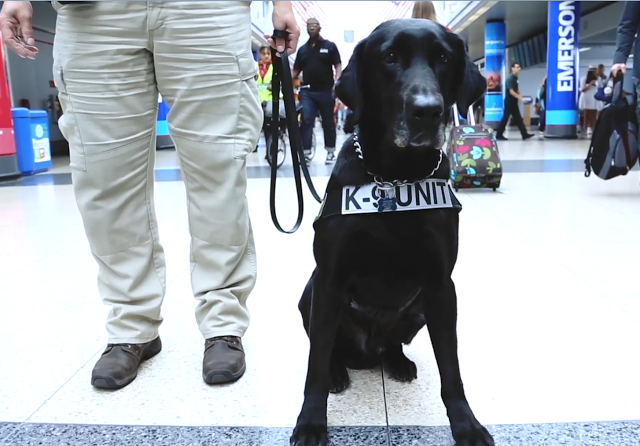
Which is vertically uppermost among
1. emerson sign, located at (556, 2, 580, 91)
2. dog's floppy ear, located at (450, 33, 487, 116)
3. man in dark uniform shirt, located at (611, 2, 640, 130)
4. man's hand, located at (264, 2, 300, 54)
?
emerson sign, located at (556, 2, 580, 91)

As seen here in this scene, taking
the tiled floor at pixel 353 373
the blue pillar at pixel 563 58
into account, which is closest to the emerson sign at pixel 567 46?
the blue pillar at pixel 563 58

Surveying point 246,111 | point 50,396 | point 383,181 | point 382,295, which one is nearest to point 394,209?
point 383,181

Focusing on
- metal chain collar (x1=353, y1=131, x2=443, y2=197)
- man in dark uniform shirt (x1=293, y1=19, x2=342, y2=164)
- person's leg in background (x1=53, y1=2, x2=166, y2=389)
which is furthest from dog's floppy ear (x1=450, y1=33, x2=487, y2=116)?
man in dark uniform shirt (x1=293, y1=19, x2=342, y2=164)

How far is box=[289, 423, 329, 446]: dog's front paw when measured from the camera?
4.93ft

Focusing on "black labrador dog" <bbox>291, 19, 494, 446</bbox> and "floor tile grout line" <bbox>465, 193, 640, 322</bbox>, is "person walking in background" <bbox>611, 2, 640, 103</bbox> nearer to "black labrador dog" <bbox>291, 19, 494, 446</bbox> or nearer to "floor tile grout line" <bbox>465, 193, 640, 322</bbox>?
"floor tile grout line" <bbox>465, 193, 640, 322</bbox>

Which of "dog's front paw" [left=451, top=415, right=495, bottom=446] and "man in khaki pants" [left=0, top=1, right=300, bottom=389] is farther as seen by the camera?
"man in khaki pants" [left=0, top=1, right=300, bottom=389]

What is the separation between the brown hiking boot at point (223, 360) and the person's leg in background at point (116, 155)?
247 millimetres

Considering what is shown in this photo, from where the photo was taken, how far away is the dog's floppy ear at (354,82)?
1603 mm

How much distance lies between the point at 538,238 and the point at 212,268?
2.56 metres

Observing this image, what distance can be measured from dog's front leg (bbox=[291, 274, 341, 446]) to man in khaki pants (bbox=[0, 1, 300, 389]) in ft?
1.38

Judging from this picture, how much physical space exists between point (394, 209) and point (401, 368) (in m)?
0.65

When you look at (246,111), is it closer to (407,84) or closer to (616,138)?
(407,84)

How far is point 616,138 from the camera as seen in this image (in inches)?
206

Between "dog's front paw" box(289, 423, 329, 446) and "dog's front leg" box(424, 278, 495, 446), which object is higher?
"dog's front leg" box(424, 278, 495, 446)
